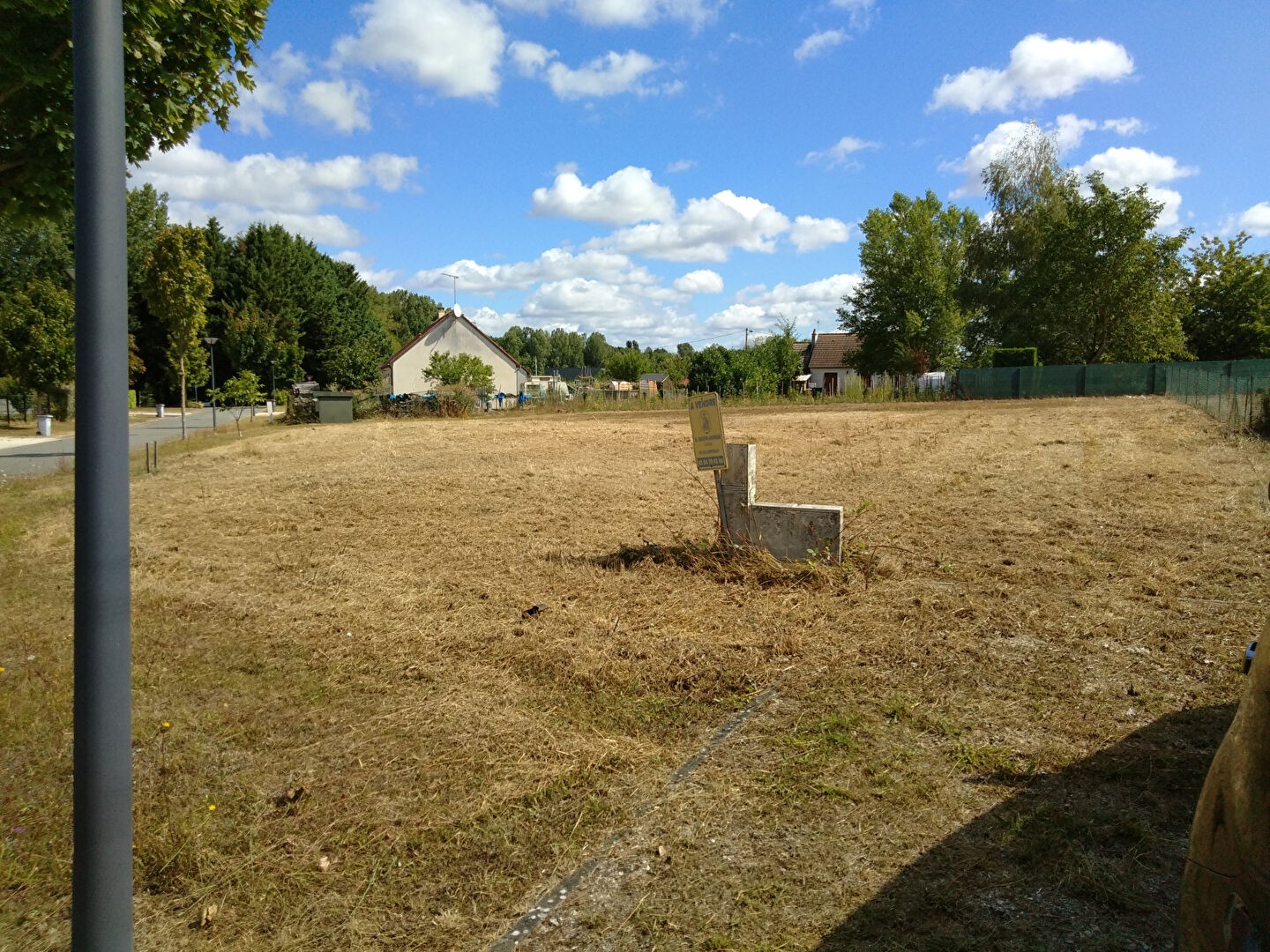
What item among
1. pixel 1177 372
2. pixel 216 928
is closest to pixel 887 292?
pixel 1177 372

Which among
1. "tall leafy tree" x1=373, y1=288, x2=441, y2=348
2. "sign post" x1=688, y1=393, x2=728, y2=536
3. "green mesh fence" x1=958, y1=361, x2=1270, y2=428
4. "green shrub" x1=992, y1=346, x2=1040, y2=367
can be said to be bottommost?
"sign post" x1=688, y1=393, x2=728, y2=536

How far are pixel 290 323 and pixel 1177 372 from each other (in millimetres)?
53144

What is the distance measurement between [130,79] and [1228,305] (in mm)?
59152

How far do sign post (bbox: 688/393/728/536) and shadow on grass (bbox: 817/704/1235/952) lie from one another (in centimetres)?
403

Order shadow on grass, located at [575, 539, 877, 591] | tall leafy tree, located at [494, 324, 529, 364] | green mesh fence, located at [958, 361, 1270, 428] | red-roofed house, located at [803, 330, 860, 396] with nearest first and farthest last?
1. shadow on grass, located at [575, 539, 877, 591]
2. green mesh fence, located at [958, 361, 1270, 428]
3. red-roofed house, located at [803, 330, 860, 396]
4. tall leafy tree, located at [494, 324, 529, 364]

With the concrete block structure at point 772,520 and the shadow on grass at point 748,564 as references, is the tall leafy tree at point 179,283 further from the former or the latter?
the concrete block structure at point 772,520

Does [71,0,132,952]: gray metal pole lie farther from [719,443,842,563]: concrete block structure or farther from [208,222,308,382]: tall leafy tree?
[208,222,308,382]: tall leafy tree

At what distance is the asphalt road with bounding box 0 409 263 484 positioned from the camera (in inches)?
681

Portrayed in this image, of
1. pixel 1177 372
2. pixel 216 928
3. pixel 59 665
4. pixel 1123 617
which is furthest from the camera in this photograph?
pixel 1177 372

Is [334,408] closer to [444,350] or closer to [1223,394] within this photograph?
[444,350]

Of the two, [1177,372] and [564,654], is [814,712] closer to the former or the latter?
[564,654]

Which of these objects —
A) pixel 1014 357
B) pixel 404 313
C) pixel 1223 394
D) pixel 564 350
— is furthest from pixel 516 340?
pixel 1223 394

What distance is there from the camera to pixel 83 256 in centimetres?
211

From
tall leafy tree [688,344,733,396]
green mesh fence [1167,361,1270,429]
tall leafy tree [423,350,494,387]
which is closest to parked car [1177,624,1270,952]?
green mesh fence [1167,361,1270,429]
